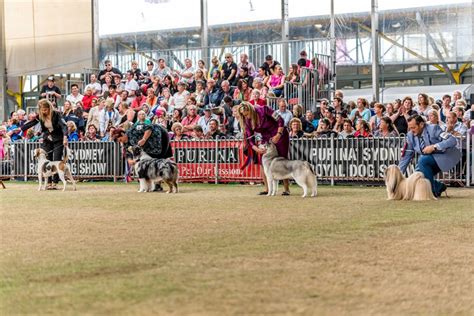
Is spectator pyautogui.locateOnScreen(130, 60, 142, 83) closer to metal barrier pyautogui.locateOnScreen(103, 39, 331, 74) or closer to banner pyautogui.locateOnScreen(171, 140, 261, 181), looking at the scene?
metal barrier pyautogui.locateOnScreen(103, 39, 331, 74)

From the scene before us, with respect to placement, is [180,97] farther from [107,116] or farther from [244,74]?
[107,116]

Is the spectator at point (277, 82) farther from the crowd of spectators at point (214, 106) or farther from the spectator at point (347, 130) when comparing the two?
the spectator at point (347, 130)

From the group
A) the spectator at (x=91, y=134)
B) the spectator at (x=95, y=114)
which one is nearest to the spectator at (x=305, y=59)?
the spectator at (x=95, y=114)

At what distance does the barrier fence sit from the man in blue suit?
2577mm

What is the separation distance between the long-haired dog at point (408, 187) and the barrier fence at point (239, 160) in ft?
10.8

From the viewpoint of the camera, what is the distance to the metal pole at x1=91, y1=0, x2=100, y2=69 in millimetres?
30828

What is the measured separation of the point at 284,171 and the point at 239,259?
822 cm

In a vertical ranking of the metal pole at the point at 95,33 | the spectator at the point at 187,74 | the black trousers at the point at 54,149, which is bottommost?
the black trousers at the point at 54,149

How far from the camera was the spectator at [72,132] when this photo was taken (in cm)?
2259

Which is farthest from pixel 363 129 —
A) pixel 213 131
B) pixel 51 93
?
pixel 51 93

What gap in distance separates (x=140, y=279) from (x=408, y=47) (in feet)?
65.0

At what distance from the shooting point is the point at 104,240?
836 cm

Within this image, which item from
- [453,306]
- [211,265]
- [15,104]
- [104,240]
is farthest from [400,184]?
[15,104]

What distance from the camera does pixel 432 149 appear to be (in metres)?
14.2
